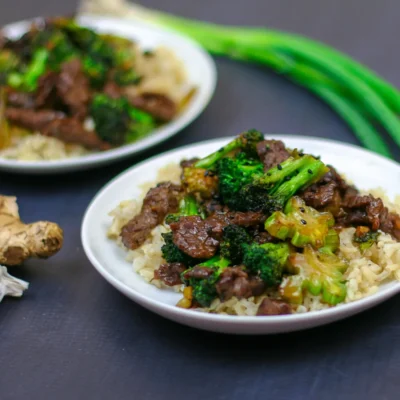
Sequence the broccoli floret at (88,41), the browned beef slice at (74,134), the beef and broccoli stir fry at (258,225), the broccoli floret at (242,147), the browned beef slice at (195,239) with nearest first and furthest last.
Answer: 1. the beef and broccoli stir fry at (258,225)
2. the browned beef slice at (195,239)
3. the broccoli floret at (242,147)
4. the browned beef slice at (74,134)
5. the broccoli floret at (88,41)

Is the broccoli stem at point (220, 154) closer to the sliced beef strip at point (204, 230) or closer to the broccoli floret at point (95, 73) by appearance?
the sliced beef strip at point (204, 230)

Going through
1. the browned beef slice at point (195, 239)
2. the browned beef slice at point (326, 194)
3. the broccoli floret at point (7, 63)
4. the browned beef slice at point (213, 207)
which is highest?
the browned beef slice at point (326, 194)

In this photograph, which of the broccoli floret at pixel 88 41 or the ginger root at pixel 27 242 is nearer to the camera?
the ginger root at pixel 27 242

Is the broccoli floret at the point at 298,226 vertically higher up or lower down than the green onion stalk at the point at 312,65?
higher up

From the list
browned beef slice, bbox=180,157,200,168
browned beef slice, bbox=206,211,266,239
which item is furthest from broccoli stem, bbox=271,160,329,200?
browned beef slice, bbox=180,157,200,168

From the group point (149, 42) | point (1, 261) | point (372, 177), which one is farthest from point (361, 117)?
point (1, 261)

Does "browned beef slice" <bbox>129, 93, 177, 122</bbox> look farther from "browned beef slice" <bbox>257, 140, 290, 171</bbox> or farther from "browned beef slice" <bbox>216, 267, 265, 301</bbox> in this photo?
"browned beef slice" <bbox>216, 267, 265, 301</bbox>

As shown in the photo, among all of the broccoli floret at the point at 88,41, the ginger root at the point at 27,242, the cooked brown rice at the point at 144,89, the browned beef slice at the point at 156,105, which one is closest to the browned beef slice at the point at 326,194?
the ginger root at the point at 27,242
